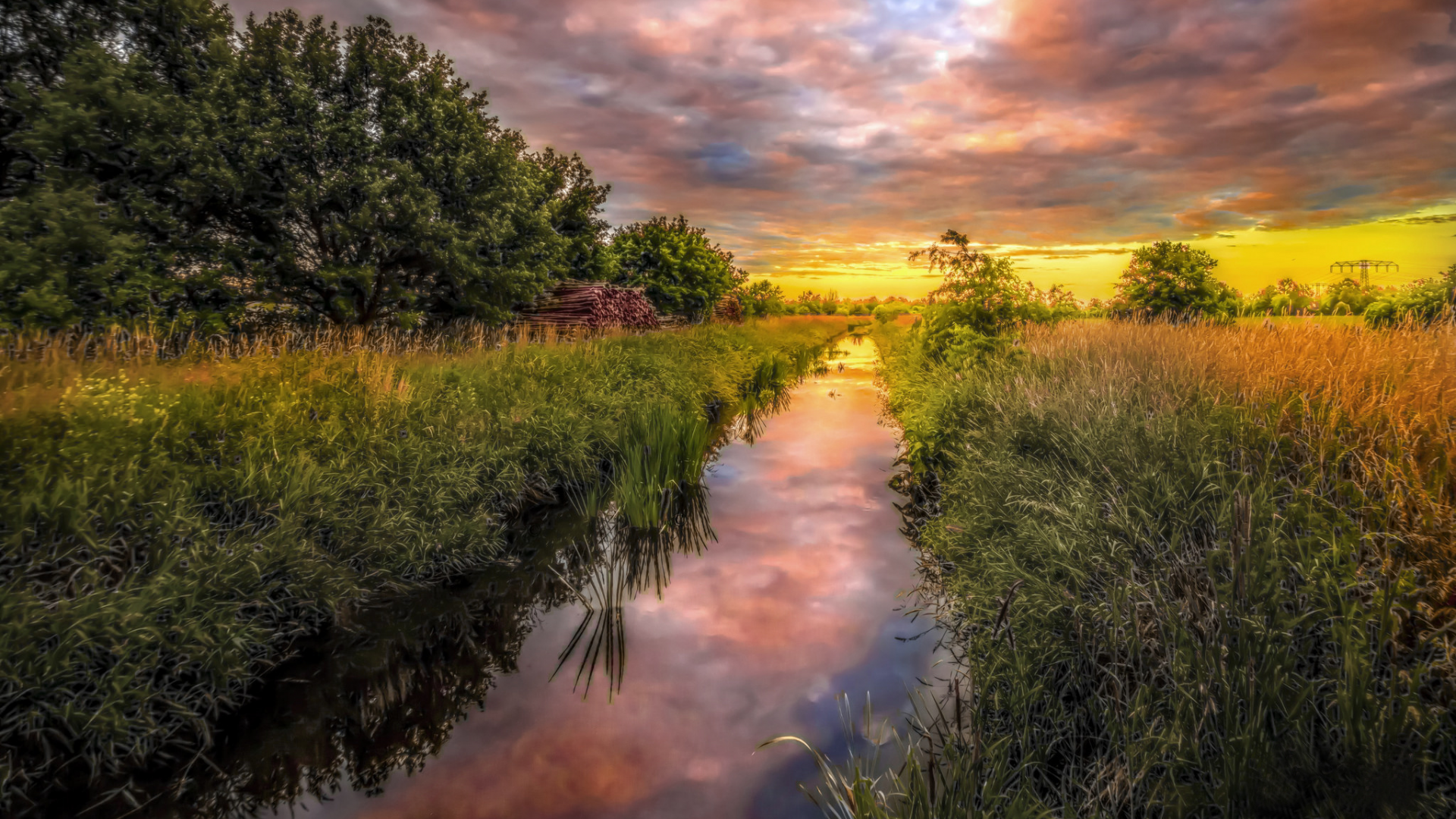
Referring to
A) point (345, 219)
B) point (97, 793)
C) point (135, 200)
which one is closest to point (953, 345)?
point (97, 793)

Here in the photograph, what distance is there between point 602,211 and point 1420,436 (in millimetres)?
32761

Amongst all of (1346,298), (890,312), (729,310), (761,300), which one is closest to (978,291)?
(1346,298)

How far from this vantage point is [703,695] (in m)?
4.66

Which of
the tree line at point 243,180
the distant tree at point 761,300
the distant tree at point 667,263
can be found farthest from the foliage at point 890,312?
the tree line at point 243,180

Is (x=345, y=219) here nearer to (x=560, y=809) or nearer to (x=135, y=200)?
(x=135, y=200)

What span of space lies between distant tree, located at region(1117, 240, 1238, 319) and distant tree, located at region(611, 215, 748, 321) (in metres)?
23.0

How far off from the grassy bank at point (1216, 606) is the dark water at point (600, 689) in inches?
30.2

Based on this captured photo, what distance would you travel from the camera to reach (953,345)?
12148mm

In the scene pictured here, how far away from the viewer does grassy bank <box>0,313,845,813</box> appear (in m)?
3.30

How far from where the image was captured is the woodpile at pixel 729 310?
146 feet

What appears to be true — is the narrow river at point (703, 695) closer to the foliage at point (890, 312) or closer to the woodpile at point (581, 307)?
the woodpile at point (581, 307)

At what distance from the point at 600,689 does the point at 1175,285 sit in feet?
65.4

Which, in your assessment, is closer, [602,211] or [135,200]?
[135,200]

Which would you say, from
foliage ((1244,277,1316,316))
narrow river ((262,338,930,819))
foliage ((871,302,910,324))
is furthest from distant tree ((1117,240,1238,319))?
foliage ((871,302,910,324))
